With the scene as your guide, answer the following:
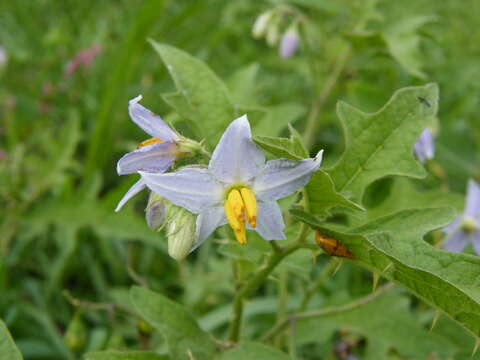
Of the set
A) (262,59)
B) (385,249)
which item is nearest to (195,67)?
(385,249)

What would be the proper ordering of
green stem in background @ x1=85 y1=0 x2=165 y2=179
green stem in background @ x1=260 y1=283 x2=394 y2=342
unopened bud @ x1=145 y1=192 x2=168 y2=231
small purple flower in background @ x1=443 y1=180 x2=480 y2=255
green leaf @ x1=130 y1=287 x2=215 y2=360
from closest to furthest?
1. unopened bud @ x1=145 y1=192 x2=168 y2=231
2. green leaf @ x1=130 y1=287 x2=215 y2=360
3. green stem in background @ x1=260 y1=283 x2=394 y2=342
4. small purple flower in background @ x1=443 y1=180 x2=480 y2=255
5. green stem in background @ x1=85 y1=0 x2=165 y2=179

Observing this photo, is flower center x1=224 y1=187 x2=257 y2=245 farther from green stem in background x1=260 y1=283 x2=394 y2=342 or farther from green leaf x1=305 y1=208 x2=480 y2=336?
green stem in background x1=260 y1=283 x2=394 y2=342

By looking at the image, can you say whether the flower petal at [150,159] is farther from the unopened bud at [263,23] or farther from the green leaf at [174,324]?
the unopened bud at [263,23]

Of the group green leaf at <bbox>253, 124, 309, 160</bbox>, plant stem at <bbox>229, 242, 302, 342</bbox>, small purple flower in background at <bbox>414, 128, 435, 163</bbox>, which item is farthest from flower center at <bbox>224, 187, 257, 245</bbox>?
small purple flower in background at <bbox>414, 128, 435, 163</bbox>

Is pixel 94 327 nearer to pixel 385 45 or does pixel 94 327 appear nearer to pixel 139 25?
pixel 139 25

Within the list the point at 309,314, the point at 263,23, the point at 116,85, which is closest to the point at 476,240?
the point at 309,314

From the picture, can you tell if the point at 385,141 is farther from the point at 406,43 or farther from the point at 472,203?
the point at 406,43
